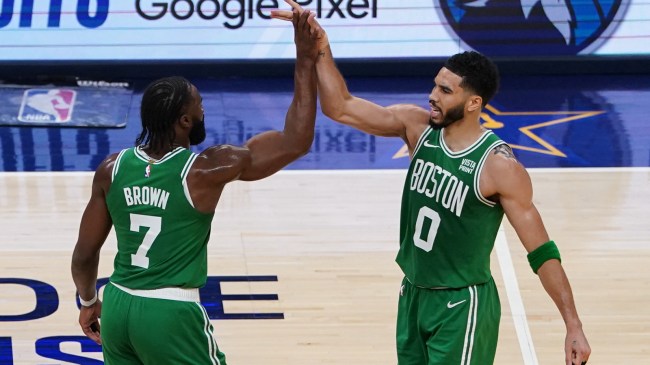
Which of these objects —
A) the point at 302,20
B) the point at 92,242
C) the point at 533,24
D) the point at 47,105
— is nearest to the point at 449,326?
the point at 302,20

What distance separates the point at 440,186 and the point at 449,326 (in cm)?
57

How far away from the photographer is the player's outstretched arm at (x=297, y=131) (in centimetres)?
426

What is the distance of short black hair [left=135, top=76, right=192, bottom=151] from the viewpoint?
4.08 metres

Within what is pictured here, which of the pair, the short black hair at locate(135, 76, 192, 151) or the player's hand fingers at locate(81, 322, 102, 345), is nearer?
the short black hair at locate(135, 76, 192, 151)

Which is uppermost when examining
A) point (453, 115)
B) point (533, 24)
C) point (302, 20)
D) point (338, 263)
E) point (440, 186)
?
point (302, 20)

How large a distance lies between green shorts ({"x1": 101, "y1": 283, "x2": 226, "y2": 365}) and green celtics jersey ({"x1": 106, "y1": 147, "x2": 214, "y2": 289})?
0.07 meters

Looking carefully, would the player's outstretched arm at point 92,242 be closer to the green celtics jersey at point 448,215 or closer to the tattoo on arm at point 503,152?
the green celtics jersey at point 448,215

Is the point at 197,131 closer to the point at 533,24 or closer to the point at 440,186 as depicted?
the point at 440,186

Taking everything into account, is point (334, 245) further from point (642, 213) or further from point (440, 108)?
point (440, 108)

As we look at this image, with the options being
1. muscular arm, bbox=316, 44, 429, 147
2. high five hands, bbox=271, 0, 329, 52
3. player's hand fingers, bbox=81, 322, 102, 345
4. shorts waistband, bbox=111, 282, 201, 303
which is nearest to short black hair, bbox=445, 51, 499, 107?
muscular arm, bbox=316, 44, 429, 147

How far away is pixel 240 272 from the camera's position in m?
Result: 6.86

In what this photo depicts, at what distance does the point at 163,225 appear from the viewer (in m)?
4.05

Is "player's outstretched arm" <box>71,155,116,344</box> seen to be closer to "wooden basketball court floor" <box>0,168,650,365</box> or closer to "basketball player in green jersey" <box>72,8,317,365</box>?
"basketball player in green jersey" <box>72,8,317,365</box>

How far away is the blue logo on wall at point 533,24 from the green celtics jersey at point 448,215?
7.08 m
